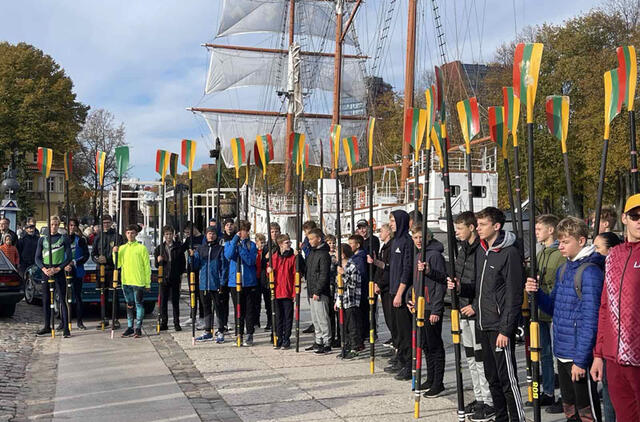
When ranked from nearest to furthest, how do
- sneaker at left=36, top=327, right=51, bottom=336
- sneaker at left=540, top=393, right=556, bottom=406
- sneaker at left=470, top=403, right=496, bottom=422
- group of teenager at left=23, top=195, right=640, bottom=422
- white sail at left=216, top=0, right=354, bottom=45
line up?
group of teenager at left=23, top=195, right=640, bottom=422 < sneaker at left=470, top=403, right=496, bottom=422 < sneaker at left=540, top=393, right=556, bottom=406 < sneaker at left=36, top=327, right=51, bottom=336 < white sail at left=216, top=0, right=354, bottom=45

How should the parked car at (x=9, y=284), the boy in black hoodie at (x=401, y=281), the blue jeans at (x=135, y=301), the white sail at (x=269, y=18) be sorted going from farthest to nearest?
the white sail at (x=269, y=18)
the parked car at (x=9, y=284)
the blue jeans at (x=135, y=301)
the boy in black hoodie at (x=401, y=281)

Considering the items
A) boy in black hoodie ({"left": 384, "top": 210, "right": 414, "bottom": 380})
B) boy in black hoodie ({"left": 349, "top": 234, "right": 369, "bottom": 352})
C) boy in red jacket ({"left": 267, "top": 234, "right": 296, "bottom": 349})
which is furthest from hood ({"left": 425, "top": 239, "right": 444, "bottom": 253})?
boy in red jacket ({"left": 267, "top": 234, "right": 296, "bottom": 349})

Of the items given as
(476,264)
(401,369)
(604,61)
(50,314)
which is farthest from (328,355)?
(604,61)

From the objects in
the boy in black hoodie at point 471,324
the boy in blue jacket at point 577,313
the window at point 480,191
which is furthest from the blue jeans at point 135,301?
Result: the window at point 480,191

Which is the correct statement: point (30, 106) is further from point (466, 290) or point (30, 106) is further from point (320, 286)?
point (466, 290)

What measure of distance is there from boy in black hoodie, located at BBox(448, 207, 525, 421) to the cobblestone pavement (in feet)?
13.9

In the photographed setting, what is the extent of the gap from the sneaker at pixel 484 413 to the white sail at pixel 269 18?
46.8m

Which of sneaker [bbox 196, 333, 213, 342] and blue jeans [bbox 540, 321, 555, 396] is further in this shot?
sneaker [bbox 196, 333, 213, 342]

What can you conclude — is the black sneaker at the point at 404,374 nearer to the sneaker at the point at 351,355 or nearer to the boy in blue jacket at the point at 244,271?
the sneaker at the point at 351,355

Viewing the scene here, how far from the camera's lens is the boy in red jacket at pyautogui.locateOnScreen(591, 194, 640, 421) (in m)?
4.37

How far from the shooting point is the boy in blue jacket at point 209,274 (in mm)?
11836

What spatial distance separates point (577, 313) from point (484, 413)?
Result: 1692mm

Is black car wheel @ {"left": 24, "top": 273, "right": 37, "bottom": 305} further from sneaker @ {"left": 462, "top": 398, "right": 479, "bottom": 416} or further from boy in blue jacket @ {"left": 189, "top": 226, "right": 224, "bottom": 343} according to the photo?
sneaker @ {"left": 462, "top": 398, "right": 479, "bottom": 416}

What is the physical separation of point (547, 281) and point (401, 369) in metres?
2.21
